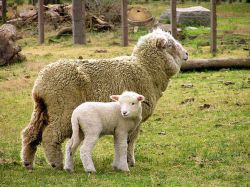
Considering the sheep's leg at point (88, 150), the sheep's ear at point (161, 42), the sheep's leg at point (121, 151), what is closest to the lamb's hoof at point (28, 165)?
the sheep's leg at point (88, 150)

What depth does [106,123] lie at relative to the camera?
1018 centimetres

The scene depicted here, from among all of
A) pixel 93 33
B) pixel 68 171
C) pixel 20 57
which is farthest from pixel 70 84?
pixel 93 33

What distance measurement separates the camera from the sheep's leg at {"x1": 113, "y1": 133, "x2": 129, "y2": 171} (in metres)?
10.3

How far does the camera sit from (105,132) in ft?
33.7

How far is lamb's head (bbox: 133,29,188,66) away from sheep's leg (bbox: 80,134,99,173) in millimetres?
2060

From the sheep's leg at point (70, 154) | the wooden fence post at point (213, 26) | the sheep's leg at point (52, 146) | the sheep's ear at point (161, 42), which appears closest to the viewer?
the sheep's leg at point (70, 154)

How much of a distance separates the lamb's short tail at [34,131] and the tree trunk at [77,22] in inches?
558

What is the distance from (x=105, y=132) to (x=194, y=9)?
21.0 m

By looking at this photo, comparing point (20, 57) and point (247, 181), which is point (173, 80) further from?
point (247, 181)

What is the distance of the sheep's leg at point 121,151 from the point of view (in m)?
10.3

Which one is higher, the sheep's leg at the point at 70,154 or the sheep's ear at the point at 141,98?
the sheep's ear at the point at 141,98

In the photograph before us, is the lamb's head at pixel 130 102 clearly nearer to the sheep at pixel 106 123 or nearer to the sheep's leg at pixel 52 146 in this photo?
the sheep at pixel 106 123

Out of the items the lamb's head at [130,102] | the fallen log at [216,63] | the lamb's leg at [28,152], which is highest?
the lamb's head at [130,102]

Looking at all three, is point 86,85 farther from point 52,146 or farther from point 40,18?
point 40,18
